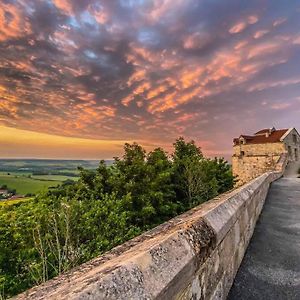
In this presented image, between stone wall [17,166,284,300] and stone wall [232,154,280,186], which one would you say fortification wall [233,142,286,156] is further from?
stone wall [17,166,284,300]

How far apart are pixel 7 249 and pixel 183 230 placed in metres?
13.6

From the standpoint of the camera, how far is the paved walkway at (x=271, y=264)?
279cm

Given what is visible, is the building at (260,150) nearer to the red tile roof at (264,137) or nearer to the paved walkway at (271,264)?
the red tile roof at (264,137)

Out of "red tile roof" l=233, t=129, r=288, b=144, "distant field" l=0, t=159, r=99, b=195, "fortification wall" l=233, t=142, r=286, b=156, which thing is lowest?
"distant field" l=0, t=159, r=99, b=195

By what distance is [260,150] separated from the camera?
42219 mm

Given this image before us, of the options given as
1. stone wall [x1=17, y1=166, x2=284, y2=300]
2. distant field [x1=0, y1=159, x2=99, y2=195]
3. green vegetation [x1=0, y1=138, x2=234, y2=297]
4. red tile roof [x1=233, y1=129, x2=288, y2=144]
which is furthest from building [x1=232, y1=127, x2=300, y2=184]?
stone wall [x1=17, y1=166, x2=284, y2=300]

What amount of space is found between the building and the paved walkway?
35311 mm

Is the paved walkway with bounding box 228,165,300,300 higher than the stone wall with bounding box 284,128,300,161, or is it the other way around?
the stone wall with bounding box 284,128,300,161

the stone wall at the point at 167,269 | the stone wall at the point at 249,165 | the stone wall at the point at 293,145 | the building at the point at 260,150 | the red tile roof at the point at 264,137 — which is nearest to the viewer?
the stone wall at the point at 167,269

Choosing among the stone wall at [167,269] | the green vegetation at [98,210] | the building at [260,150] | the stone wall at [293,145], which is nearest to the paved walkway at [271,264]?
the stone wall at [167,269]

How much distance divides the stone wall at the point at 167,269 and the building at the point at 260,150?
38331mm

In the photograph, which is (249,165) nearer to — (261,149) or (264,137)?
(261,149)

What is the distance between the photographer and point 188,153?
95.6 feet

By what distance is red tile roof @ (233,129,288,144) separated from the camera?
136 feet
